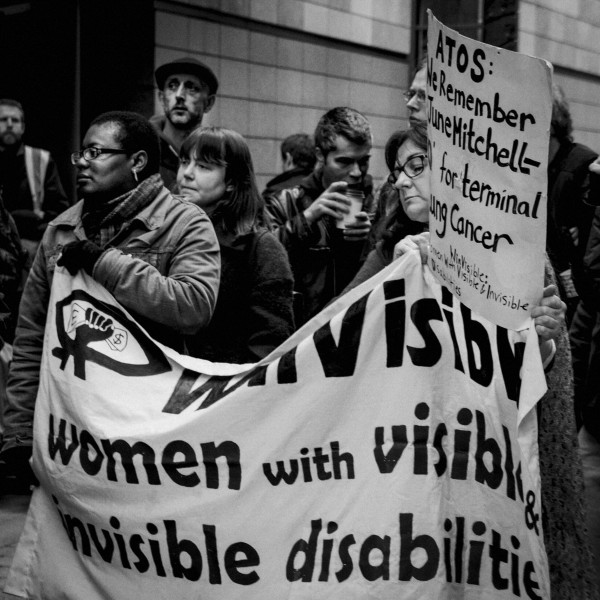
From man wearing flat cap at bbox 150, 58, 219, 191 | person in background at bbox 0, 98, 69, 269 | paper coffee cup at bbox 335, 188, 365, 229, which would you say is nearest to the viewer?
paper coffee cup at bbox 335, 188, 365, 229

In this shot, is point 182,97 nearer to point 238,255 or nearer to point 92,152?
point 238,255

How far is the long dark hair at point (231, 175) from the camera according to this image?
5055 millimetres

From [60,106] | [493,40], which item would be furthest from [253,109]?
[493,40]

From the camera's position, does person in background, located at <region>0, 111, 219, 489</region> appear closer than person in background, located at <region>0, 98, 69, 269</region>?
Yes

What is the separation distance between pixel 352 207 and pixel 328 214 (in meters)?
0.14

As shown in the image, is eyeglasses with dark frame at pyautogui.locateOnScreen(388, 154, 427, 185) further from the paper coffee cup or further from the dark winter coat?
the paper coffee cup

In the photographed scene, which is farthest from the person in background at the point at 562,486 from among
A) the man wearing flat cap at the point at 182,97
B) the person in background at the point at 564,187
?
the man wearing flat cap at the point at 182,97

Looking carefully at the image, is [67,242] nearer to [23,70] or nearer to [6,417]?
[6,417]

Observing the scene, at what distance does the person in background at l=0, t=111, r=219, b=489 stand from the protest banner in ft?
3.67

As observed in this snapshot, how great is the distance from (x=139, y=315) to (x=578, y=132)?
16261 mm

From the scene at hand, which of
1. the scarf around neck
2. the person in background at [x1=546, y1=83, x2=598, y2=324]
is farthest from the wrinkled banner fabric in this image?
the person in background at [x1=546, y1=83, x2=598, y2=324]

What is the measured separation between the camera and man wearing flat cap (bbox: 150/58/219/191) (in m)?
6.84

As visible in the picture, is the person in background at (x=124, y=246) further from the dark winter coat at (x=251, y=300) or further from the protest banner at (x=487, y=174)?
the protest banner at (x=487, y=174)

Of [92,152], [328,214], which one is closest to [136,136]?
[92,152]
